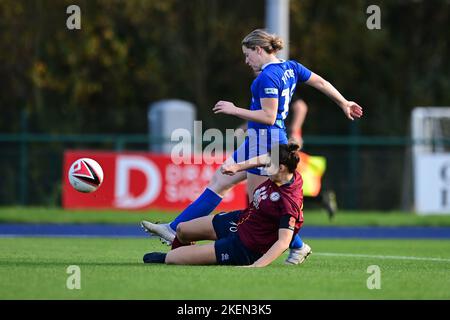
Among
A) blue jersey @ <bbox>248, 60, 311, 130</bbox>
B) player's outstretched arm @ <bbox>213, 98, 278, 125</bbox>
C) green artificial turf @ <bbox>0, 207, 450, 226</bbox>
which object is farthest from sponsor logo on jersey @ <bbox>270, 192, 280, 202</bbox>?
green artificial turf @ <bbox>0, 207, 450, 226</bbox>

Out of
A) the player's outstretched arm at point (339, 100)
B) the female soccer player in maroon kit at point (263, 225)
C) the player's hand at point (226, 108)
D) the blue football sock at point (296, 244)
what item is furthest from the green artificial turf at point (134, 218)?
the player's hand at point (226, 108)

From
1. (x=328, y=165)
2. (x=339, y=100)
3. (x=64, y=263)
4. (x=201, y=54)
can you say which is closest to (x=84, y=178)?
(x=64, y=263)

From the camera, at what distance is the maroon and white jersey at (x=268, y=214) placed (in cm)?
923

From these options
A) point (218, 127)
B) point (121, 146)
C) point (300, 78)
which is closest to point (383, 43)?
point (218, 127)

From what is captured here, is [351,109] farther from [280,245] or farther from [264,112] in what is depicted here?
[280,245]

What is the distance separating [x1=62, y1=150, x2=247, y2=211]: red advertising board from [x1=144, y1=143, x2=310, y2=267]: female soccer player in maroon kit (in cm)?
1167

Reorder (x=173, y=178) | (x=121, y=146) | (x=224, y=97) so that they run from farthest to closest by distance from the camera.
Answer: (x=224, y=97) → (x=121, y=146) → (x=173, y=178)

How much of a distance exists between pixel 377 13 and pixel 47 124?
9551 millimetres

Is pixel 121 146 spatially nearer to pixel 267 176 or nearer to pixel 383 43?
pixel 383 43

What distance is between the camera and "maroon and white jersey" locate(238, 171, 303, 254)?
9234mm

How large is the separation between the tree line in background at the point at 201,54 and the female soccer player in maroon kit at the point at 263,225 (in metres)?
17.6

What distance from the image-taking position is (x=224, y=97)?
31.2 metres

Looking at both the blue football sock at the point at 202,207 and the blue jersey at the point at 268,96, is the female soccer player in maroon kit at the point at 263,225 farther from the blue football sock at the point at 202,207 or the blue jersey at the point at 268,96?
the blue football sock at the point at 202,207
